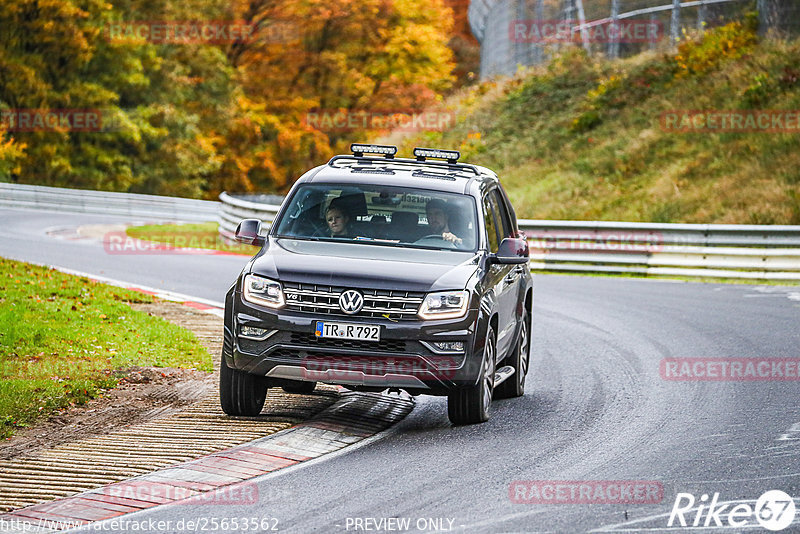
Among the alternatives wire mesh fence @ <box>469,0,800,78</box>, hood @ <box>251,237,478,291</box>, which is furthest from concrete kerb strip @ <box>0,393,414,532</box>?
wire mesh fence @ <box>469,0,800,78</box>

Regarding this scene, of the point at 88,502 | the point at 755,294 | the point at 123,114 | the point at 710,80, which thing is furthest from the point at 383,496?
the point at 123,114

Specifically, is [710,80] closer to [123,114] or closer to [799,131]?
[799,131]

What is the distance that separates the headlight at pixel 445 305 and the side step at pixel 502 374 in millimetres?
1153

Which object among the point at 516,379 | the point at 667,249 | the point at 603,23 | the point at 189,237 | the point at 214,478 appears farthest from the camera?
the point at 603,23

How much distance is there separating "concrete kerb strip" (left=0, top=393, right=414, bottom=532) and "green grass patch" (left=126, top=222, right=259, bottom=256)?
16.6m

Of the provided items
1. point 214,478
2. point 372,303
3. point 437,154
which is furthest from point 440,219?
point 214,478

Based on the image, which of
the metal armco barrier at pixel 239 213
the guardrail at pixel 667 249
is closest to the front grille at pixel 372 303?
the guardrail at pixel 667 249

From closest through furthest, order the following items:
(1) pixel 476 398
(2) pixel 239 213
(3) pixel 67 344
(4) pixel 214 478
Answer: (4) pixel 214 478, (1) pixel 476 398, (3) pixel 67 344, (2) pixel 239 213

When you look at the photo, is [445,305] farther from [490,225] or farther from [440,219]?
[490,225]

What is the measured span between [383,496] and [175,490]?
1.27 metres

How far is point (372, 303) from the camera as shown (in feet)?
29.0

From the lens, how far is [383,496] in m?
7.27

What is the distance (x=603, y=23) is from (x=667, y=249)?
15.5m

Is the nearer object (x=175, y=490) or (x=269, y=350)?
(x=175, y=490)
